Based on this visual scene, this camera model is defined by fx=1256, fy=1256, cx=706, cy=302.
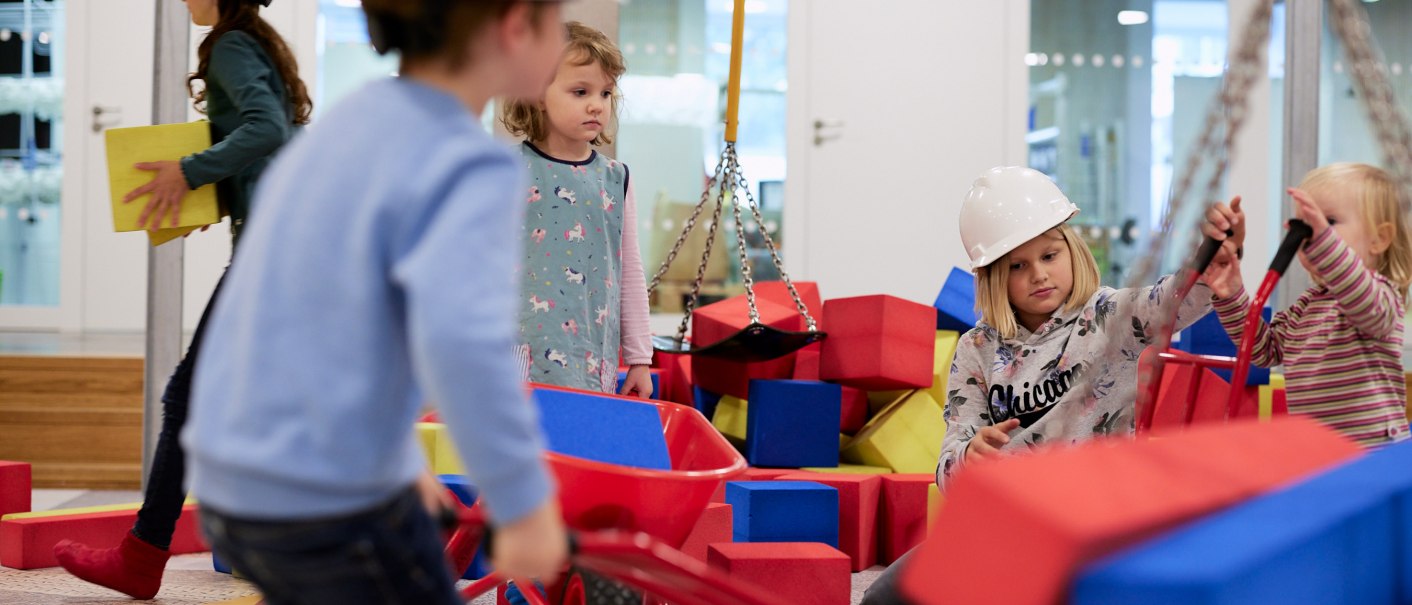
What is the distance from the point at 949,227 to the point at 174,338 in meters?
3.58

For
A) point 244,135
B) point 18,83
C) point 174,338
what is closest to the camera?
point 244,135

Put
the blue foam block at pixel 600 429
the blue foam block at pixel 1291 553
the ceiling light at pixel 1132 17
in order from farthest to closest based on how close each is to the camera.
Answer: the ceiling light at pixel 1132 17 → the blue foam block at pixel 600 429 → the blue foam block at pixel 1291 553

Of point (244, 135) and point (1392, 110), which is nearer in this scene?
point (1392, 110)

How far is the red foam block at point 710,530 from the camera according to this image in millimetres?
2086

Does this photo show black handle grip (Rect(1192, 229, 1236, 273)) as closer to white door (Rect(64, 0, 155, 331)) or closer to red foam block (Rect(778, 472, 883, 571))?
red foam block (Rect(778, 472, 883, 571))

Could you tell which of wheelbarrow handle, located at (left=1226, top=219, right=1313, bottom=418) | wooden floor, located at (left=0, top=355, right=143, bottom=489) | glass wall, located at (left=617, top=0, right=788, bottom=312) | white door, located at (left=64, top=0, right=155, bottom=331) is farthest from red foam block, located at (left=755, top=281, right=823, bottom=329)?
white door, located at (left=64, top=0, right=155, bottom=331)

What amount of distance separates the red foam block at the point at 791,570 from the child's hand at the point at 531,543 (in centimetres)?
102

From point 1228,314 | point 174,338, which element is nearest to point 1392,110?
point 1228,314

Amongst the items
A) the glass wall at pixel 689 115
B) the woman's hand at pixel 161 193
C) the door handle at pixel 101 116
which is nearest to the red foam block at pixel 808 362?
the woman's hand at pixel 161 193

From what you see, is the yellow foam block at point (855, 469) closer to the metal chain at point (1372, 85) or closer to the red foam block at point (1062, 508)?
the metal chain at point (1372, 85)

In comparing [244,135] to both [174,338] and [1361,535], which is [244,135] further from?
[1361,535]

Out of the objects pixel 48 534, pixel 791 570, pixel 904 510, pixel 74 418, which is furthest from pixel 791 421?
pixel 74 418

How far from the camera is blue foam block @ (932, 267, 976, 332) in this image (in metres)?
3.13

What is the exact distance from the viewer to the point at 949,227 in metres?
5.57
